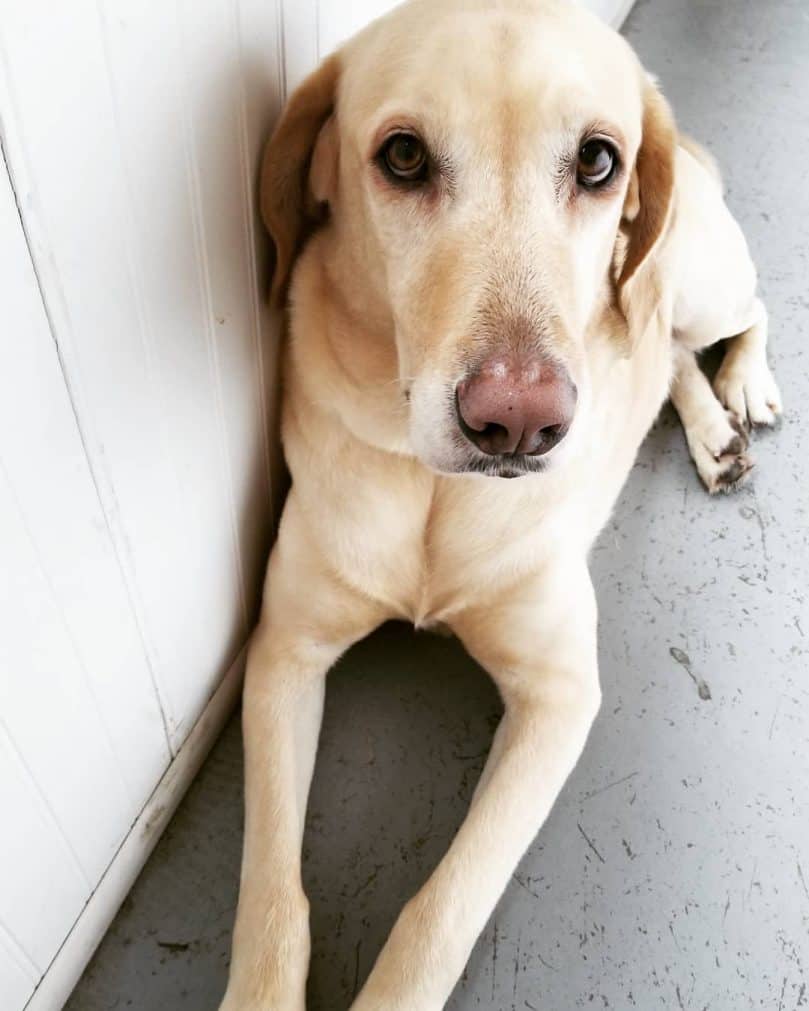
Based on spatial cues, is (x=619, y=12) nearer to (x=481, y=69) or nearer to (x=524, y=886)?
(x=481, y=69)

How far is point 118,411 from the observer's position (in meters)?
0.95

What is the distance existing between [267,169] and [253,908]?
3.11ft

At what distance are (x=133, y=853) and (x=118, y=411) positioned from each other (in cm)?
72

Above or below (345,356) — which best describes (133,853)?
Result: below

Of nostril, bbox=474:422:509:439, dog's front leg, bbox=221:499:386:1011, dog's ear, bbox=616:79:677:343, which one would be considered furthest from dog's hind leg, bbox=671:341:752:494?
nostril, bbox=474:422:509:439

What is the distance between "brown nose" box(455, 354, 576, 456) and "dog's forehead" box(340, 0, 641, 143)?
10.5 inches

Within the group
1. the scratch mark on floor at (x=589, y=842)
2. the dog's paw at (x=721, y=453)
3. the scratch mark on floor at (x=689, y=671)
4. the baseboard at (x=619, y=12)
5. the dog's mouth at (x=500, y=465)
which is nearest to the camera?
the dog's mouth at (x=500, y=465)

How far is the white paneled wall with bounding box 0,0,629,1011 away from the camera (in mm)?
747

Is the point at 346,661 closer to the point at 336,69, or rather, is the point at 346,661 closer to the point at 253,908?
the point at 253,908

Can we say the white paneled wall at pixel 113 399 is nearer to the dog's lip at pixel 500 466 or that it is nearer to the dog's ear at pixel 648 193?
the dog's lip at pixel 500 466

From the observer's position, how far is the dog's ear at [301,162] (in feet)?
3.55

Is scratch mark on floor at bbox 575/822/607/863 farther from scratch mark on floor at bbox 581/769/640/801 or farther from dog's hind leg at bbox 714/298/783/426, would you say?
dog's hind leg at bbox 714/298/783/426

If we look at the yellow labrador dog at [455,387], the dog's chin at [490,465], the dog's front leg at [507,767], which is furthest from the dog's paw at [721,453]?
the dog's chin at [490,465]

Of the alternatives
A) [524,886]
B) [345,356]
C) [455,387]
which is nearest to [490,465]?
[455,387]
